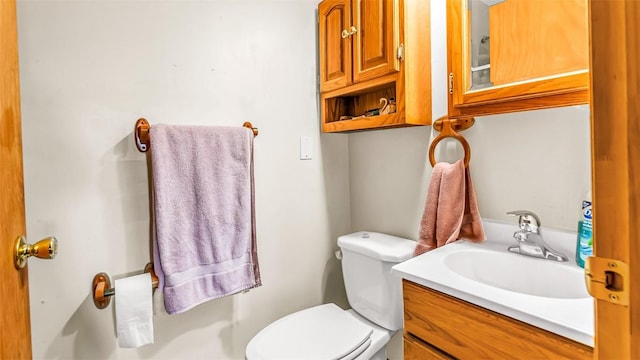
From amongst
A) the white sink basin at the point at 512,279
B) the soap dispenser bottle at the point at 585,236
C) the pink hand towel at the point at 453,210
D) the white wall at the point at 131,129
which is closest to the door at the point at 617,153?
the white sink basin at the point at 512,279

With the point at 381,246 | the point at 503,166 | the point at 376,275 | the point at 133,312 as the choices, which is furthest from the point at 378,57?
the point at 133,312

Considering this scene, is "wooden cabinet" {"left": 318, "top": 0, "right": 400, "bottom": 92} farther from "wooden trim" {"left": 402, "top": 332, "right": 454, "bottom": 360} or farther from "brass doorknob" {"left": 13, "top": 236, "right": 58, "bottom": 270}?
"brass doorknob" {"left": 13, "top": 236, "right": 58, "bottom": 270}

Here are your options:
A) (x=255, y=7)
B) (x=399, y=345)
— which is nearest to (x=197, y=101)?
(x=255, y=7)

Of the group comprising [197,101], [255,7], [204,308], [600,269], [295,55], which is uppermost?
[255,7]

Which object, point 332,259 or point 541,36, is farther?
point 332,259

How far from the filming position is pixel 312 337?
1.13 metres

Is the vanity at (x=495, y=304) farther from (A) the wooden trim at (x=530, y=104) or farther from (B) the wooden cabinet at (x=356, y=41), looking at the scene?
(B) the wooden cabinet at (x=356, y=41)

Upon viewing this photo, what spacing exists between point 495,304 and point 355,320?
69 centimetres

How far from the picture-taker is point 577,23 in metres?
0.81

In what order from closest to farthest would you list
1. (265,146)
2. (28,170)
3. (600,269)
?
(600,269) → (28,170) → (265,146)

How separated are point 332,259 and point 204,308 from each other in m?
0.68

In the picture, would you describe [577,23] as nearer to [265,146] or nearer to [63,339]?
[265,146]

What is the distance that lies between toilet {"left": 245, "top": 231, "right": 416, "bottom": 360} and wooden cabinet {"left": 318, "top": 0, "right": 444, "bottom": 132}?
0.54 meters

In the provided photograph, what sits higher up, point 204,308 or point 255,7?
point 255,7
